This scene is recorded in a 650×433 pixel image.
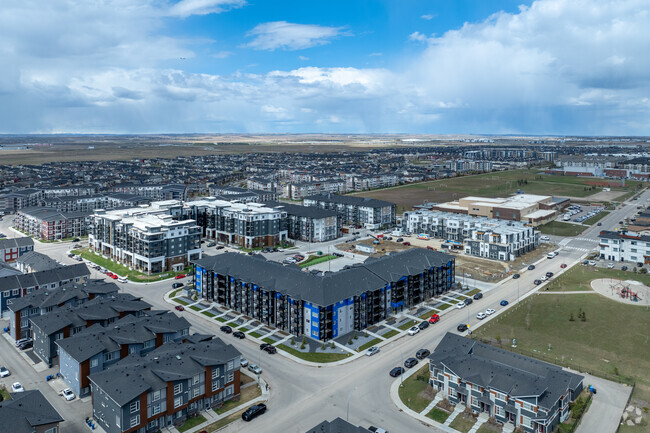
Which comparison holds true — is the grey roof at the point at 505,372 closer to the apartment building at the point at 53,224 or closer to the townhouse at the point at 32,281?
the townhouse at the point at 32,281

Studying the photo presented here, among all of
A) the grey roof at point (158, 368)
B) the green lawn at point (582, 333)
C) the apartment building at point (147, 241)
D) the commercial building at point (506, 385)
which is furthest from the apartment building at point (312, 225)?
the commercial building at point (506, 385)

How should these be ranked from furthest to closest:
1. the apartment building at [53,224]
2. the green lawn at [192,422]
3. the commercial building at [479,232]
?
the apartment building at [53,224]
the commercial building at [479,232]
the green lawn at [192,422]

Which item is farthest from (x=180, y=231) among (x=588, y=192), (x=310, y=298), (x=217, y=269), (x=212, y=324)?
(x=588, y=192)

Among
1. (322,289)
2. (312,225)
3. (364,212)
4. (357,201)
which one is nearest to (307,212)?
(312,225)

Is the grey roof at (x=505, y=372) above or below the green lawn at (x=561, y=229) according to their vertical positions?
below

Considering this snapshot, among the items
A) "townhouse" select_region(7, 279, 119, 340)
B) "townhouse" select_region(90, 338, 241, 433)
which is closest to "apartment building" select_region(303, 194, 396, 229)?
"townhouse" select_region(7, 279, 119, 340)

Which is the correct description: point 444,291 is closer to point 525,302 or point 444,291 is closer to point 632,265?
point 525,302

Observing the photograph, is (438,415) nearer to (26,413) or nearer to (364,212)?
(26,413)
